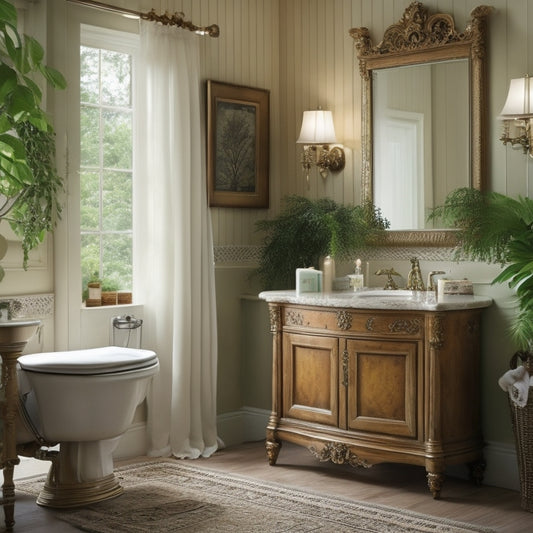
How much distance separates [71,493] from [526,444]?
1.93 meters

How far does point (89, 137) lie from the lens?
4.58 meters

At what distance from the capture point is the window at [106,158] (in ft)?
15.0

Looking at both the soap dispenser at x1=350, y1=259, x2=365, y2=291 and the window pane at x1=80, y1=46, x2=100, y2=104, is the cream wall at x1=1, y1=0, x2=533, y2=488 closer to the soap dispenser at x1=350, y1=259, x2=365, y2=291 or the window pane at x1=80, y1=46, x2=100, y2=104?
the soap dispenser at x1=350, y1=259, x2=365, y2=291

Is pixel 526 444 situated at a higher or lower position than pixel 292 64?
lower

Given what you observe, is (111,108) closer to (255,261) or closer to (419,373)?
(255,261)

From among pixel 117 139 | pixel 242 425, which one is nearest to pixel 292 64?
pixel 117 139

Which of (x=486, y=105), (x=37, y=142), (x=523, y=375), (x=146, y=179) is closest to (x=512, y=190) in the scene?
(x=486, y=105)

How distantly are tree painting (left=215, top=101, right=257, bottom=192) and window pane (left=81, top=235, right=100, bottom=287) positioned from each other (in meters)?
0.78

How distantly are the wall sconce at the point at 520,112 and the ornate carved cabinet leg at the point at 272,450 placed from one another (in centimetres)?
185

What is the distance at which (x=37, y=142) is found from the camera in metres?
3.95

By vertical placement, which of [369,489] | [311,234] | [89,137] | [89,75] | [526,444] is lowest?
[369,489]

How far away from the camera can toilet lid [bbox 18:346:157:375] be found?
3701 mm

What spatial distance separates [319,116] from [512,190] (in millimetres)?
1179

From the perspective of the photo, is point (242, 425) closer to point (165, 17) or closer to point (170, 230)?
point (170, 230)
